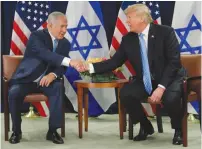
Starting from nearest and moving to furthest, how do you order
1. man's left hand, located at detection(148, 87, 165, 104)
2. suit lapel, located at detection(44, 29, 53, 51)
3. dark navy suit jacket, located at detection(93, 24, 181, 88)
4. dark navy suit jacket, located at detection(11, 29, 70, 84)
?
1. man's left hand, located at detection(148, 87, 165, 104)
2. dark navy suit jacket, located at detection(93, 24, 181, 88)
3. dark navy suit jacket, located at detection(11, 29, 70, 84)
4. suit lapel, located at detection(44, 29, 53, 51)

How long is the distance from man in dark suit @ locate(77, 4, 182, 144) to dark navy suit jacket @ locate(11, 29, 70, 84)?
73 cm

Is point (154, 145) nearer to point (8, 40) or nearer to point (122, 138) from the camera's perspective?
point (122, 138)

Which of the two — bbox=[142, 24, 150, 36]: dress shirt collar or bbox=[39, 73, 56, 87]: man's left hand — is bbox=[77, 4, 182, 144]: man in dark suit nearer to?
bbox=[142, 24, 150, 36]: dress shirt collar

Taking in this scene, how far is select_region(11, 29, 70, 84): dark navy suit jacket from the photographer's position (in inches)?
167

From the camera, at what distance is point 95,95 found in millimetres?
5605

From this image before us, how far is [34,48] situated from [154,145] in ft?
5.38

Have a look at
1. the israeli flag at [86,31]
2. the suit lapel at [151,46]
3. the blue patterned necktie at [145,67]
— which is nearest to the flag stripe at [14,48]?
the israeli flag at [86,31]

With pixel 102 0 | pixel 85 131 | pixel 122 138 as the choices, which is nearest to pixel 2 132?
pixel 85 131

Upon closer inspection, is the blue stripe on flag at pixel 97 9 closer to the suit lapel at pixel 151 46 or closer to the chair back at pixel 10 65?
the chair back at pixel 10 65

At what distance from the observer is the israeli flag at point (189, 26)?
17.1ft

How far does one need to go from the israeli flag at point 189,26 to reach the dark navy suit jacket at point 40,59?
1681 millimetres

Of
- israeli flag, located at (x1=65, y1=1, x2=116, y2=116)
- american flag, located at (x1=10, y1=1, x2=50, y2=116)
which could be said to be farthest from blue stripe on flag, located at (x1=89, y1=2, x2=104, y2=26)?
american flag, located at (x1=10, y1=1, x2=50, y2=116)

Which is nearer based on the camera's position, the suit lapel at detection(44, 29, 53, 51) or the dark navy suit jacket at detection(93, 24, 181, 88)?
the dark navy suit jacket at detection(93, 24, 181, 88)

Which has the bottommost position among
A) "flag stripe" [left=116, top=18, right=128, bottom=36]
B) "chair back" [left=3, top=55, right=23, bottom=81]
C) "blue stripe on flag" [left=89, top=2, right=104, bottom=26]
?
"chair back" [left=3, top=55, right=23, bottom=81]
